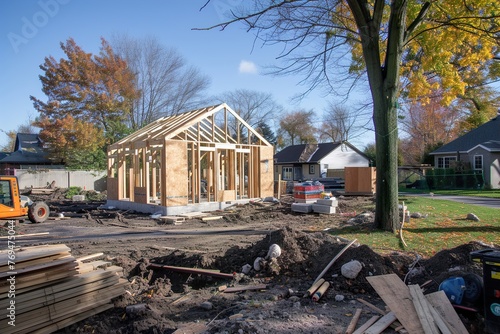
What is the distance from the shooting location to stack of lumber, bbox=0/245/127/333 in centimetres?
478

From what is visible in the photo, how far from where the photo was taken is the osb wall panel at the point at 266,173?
21078 mm

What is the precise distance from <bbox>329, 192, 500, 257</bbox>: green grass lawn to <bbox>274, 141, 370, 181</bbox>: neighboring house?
30.2 meters

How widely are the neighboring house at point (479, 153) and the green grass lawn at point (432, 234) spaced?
60.3 ft

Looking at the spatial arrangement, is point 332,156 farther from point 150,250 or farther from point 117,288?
point 117,288

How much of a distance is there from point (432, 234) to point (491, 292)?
274 inches

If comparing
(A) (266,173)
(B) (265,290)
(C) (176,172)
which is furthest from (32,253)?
(A) (266,173)

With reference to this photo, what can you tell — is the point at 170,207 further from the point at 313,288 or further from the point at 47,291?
the point at 313,288

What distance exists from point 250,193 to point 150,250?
11.3 m

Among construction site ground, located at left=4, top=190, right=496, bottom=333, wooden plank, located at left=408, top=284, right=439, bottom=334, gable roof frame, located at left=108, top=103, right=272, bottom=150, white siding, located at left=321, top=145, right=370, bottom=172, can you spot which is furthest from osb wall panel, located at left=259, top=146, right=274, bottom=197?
white siding, located at left=321, top=145, right=370, bottom=172

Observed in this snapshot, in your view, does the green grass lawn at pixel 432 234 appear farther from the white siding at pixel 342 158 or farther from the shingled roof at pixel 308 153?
the shingled roof at pixel 308 153

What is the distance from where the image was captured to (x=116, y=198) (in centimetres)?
1988

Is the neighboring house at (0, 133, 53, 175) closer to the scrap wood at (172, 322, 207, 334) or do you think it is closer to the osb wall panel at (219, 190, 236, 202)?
the osb wall panel at (219, 190, 236, 202)

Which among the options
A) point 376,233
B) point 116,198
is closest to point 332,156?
point 116,198

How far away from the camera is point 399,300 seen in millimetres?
4711
